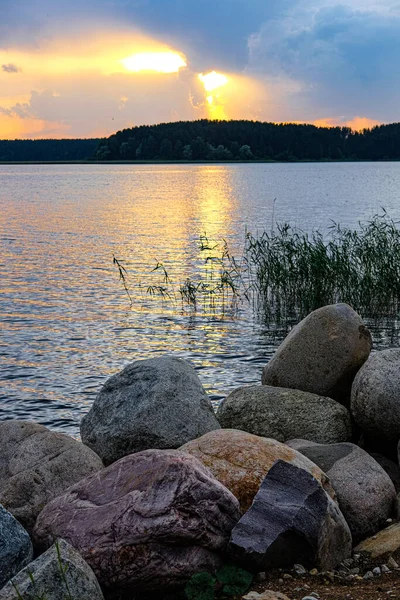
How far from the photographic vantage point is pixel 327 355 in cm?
1036

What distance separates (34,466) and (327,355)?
448 centimetres

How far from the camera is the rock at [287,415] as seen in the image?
30.9 ft

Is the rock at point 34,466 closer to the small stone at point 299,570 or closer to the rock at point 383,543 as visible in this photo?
A: the small stone at point 299,570

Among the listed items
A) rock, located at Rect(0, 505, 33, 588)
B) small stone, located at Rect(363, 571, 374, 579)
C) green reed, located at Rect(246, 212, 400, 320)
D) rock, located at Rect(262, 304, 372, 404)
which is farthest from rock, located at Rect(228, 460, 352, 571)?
green reed, located at Rect(246, 212, 400, 320)

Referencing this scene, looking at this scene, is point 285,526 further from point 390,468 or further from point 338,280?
point 338,280

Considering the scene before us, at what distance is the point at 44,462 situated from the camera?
7473 millimetres

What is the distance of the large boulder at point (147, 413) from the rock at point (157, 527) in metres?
2.58

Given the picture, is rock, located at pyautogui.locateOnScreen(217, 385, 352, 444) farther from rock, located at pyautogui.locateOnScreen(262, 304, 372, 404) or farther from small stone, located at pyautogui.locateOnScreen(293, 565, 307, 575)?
small stone, located at pyautogui.locateOnScreen(293, 565, 307, 575)

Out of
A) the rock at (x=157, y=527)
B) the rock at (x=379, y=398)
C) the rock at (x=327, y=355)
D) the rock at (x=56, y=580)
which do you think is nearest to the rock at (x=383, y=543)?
the rock at (x=157, y=527)

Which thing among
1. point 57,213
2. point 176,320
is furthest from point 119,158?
point 176,320

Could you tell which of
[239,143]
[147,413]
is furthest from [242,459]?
[239,143]

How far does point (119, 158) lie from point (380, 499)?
628 ft

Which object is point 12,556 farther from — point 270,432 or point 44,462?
point 270,432

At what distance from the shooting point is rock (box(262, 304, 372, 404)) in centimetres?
1035
